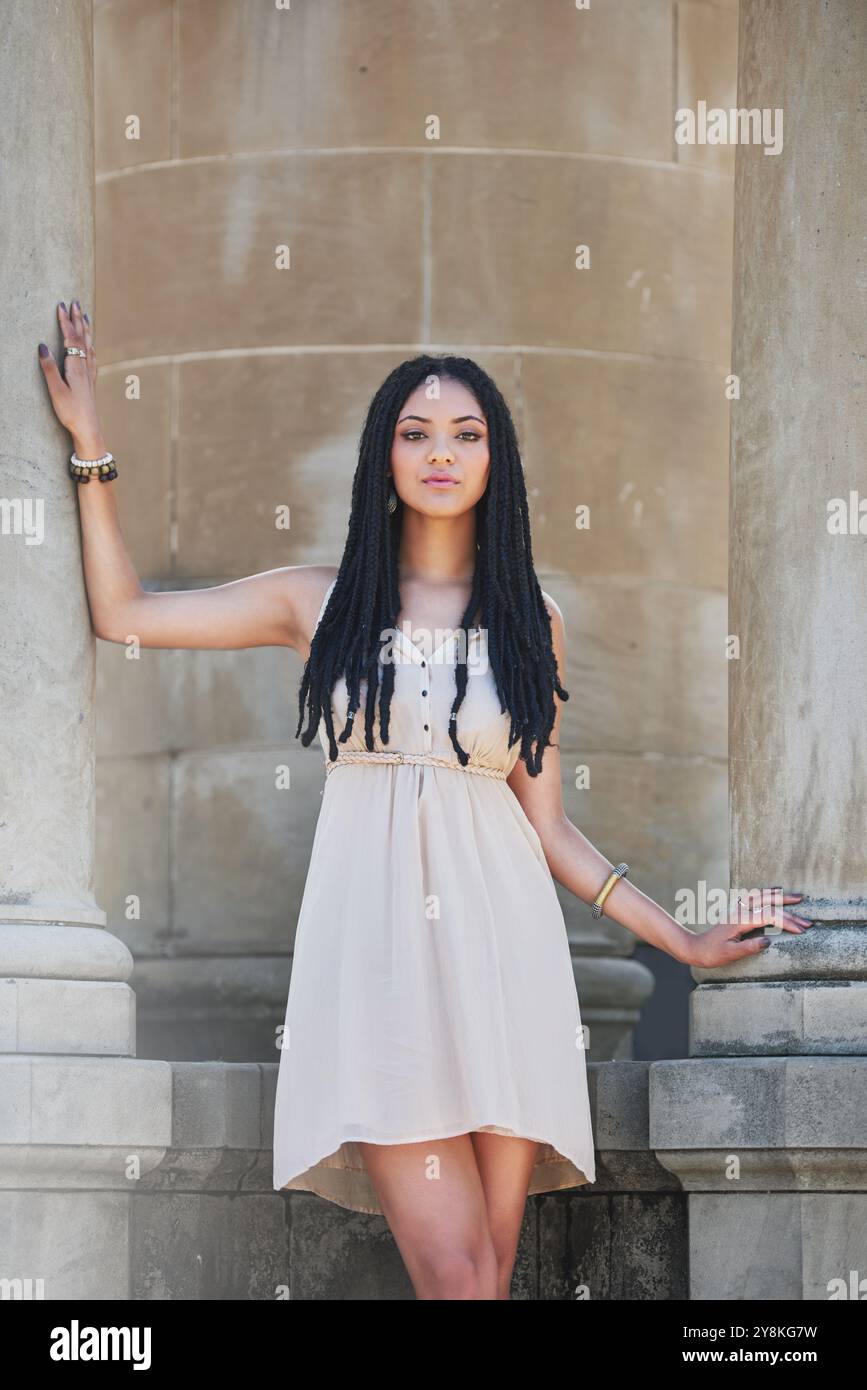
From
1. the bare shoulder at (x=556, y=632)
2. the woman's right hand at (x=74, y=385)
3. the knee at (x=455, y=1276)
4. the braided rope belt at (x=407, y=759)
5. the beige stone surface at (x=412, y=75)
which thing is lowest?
the knee at (x=455, y=1276)

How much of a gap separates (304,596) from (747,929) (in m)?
1.78

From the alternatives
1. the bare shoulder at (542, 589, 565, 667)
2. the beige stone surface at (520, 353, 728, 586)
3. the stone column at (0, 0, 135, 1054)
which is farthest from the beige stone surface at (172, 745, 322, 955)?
the bare shoulder at (542, 589, 565, 667)

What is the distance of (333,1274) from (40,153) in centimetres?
384

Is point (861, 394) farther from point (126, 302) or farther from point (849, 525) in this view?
point (126, 302)

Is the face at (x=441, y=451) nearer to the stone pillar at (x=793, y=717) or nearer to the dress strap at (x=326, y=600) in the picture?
the dress strap at (x=326, y=600)

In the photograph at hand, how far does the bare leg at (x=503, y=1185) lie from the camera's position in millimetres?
7387

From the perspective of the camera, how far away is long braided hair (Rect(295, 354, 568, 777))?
7.70 metres

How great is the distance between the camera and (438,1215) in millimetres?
7195

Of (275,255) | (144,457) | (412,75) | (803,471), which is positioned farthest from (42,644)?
(412,75)

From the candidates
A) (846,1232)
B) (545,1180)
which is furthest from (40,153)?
(846,1232)

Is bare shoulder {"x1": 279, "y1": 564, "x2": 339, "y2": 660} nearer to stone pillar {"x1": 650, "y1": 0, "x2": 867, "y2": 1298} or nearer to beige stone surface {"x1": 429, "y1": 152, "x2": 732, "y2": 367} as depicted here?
stone pillar {"x1": 650, "y1": 0, "x2": 867, "y2": 1298}

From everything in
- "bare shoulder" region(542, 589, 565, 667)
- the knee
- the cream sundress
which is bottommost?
the knee

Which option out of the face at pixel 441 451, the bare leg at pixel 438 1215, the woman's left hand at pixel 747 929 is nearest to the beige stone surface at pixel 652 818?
the woman's left hand at pixel 747 929

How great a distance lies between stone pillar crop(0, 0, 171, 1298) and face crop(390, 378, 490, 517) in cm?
116
